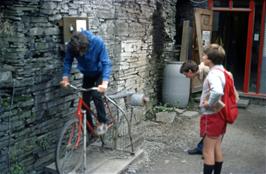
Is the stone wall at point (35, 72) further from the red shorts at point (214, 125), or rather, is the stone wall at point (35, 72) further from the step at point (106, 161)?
the red shorts at point (214, 125)

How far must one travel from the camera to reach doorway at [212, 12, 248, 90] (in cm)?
1066

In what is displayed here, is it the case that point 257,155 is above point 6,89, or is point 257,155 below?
below

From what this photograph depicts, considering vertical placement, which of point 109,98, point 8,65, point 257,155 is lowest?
point 257,155

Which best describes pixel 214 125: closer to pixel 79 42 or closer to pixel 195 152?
pixel 79 42

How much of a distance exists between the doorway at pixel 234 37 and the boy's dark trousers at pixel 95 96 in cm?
616

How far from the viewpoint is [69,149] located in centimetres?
474

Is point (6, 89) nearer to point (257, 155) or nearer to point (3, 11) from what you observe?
point (3, 11)

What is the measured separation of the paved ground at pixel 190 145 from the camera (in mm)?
5699

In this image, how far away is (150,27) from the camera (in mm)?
8430

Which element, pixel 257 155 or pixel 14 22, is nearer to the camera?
pixel 14 22

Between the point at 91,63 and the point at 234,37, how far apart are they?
22.7 ft

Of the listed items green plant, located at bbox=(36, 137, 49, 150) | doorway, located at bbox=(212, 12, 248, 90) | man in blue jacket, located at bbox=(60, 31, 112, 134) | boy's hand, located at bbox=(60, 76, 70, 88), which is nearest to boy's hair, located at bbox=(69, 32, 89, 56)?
man in blue jacket, located at bbox=(60, 31, 112, 134)

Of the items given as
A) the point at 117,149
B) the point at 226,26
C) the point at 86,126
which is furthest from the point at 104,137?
the point at 226,26

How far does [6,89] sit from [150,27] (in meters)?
4.56
